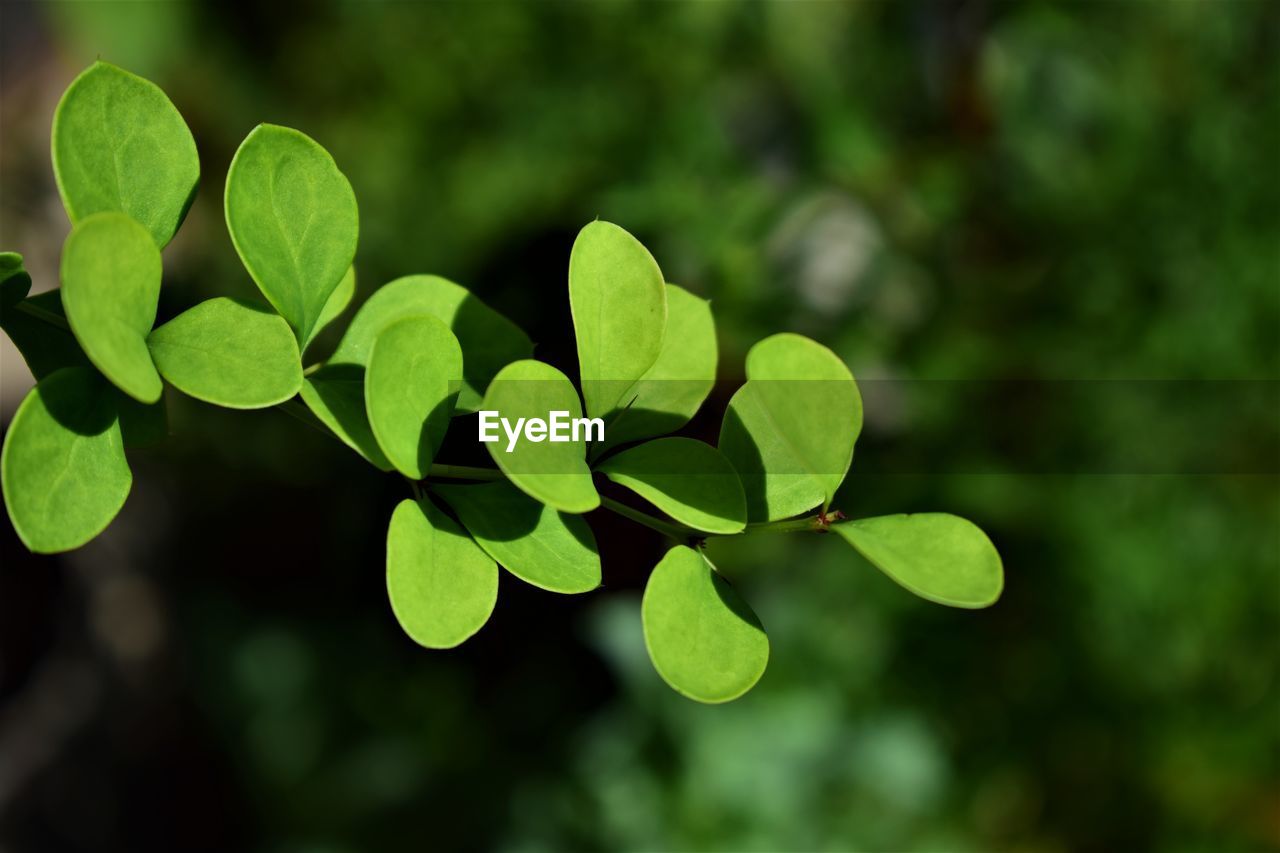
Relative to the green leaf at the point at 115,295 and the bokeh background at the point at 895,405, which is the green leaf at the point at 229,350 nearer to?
the green leaf at the point at 115,295

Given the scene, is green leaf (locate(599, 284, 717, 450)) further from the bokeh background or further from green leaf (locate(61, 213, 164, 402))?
the bokeh background

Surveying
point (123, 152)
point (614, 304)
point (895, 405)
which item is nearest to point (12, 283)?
point (123, 152)

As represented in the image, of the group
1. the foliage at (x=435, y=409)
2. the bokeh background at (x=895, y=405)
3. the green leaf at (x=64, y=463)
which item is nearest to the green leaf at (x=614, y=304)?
the foliage at (x=435, y=409)

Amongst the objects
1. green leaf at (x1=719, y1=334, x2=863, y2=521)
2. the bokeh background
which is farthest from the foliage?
the bokeh background

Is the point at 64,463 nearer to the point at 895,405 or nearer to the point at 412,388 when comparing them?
the point at 412,388

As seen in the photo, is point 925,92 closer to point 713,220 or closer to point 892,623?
point 713,220

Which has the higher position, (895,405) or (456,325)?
(456,325)

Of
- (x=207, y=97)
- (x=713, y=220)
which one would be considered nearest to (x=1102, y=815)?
(x=713, y=220)
